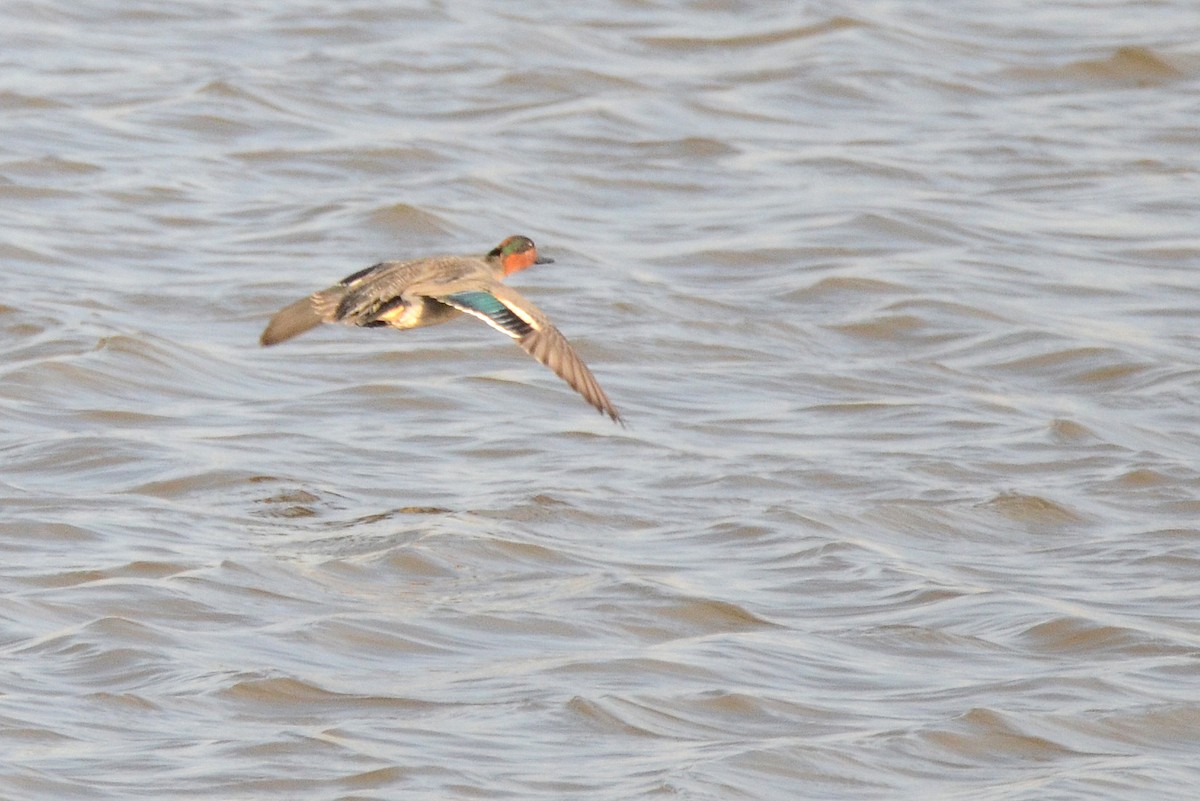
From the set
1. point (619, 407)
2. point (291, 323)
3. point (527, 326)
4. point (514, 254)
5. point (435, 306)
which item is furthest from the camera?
point (619, 407)

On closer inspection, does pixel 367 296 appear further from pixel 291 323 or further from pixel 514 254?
pixel 514 254

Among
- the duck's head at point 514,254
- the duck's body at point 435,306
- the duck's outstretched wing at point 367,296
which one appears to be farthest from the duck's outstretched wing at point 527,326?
the duck's head at point 514,254

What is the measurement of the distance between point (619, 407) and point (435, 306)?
1362 millimetres

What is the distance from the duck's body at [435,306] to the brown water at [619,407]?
1.95 ft

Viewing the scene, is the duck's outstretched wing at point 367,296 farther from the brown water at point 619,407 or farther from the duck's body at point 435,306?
the brown water at point 619,407

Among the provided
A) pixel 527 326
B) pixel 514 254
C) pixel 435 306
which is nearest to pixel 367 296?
pixel 435 306

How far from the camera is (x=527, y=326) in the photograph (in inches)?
312

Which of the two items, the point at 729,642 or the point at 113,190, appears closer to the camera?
the point at 729,642

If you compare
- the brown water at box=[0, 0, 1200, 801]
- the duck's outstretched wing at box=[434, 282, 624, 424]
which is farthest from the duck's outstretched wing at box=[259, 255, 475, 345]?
the brown water at box=[0, 0, 1200, 801]

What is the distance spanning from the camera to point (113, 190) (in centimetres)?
1197

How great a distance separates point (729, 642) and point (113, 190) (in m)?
5.75

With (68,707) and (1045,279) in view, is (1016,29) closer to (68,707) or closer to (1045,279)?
(1045,279)

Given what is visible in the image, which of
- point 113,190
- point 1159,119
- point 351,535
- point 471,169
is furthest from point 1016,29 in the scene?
point 351,535

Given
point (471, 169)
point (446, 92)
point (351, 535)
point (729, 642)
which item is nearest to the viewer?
point (729, 642)
